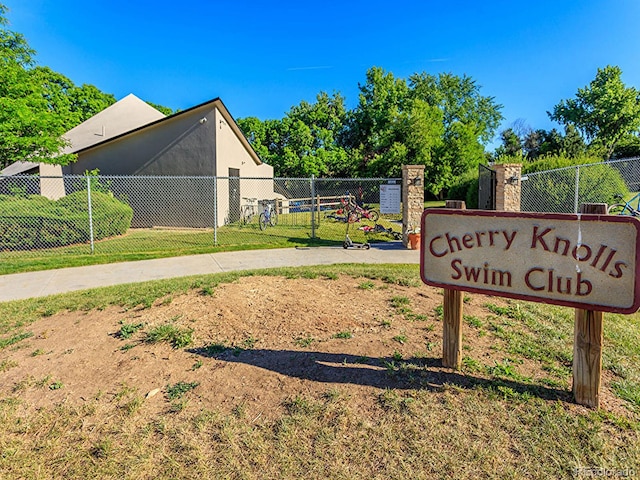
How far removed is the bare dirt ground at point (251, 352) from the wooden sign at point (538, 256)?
2.60ft

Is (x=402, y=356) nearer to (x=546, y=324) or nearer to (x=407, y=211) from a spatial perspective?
(x=546, y=324)

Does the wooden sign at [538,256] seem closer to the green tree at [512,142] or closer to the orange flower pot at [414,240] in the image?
the orange flower pot at [414,240]

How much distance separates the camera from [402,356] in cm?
339

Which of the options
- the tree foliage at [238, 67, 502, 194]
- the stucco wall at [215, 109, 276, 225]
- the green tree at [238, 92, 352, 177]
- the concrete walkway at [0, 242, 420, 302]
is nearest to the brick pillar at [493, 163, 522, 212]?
the concrete walkway at [0, 242, 420, 302]

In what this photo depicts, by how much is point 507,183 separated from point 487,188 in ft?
4.10

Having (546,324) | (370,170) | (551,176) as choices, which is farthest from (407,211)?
(370,170)

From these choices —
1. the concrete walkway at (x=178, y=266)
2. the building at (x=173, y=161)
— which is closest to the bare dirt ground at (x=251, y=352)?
the concrete walkway at (x=178, y=266)

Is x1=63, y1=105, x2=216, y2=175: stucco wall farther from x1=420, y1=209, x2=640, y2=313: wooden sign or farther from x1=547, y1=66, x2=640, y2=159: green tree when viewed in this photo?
x1=547, y1=66, x2=640, y2=159: green tree

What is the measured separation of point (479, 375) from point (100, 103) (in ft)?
129

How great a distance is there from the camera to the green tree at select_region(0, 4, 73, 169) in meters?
11.4

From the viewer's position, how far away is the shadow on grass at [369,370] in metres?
2.90

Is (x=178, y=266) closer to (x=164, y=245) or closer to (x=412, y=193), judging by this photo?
(x=164, y=245)

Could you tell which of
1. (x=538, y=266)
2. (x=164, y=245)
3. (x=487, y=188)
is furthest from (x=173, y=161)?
(x=538, y=266)

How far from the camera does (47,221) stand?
9820mm
